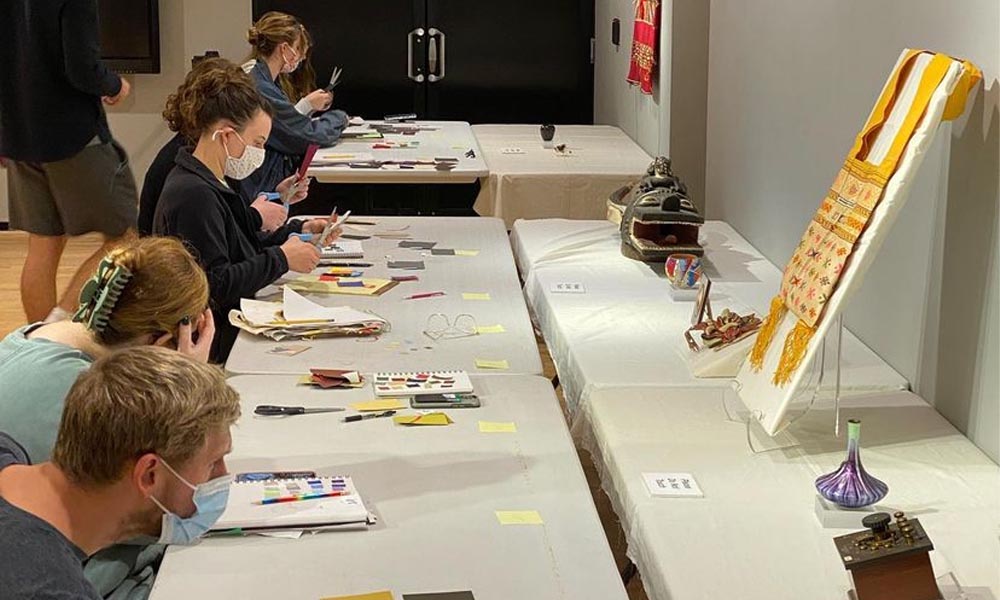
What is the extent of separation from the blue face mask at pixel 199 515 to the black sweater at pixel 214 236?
5.55ft

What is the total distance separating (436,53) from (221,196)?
5100 millimetres

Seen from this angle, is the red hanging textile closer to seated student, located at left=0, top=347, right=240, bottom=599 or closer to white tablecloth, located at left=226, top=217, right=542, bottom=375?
white tablecloth, located at left=226, top=217, right=542, bottom=375

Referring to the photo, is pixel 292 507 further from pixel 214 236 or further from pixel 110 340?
pixel 214 236

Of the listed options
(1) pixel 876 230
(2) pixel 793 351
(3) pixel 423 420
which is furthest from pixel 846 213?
(3) pixel 423 420

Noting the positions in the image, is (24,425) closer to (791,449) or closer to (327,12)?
(791,449)

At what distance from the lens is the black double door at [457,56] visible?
880 cm

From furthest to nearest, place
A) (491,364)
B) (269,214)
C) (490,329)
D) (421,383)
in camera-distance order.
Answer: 1. (269,214)
2. (490,329)
3. (491,364)
4. (421,383)

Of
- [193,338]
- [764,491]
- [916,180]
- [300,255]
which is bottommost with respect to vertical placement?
[764,491]

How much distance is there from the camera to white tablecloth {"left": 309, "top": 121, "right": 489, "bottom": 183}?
5836mm

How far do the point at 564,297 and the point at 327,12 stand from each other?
17.0ft

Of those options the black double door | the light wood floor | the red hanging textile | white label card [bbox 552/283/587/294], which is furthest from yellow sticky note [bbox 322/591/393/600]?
the black double door

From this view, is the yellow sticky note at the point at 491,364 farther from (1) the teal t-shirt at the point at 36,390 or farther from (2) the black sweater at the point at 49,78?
(2) the black sweater at the point at 49,78

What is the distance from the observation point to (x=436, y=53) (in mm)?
8852

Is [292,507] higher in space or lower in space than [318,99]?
lower
